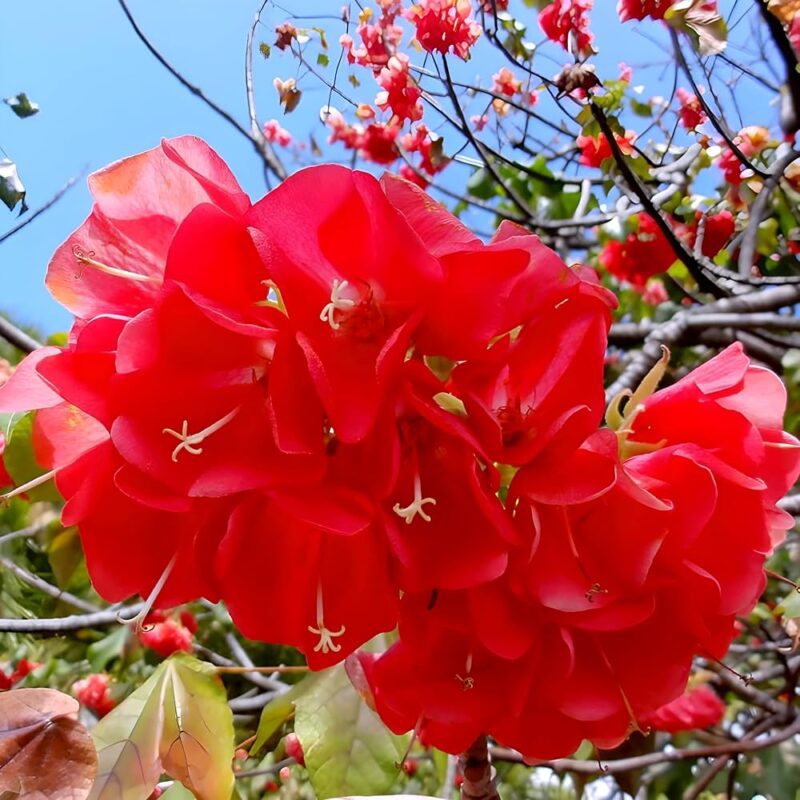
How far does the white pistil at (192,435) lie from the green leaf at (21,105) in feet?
2.19

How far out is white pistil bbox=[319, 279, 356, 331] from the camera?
1.30 ft

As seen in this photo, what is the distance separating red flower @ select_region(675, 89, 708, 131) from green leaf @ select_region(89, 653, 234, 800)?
148cm

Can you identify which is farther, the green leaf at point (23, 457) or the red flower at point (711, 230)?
the red flower at point (711, 230)

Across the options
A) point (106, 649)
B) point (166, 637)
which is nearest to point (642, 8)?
point (166, 637)

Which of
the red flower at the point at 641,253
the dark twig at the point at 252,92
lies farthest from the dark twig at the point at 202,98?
the red flower at the point at 641,253

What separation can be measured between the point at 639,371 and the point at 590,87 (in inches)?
18.5

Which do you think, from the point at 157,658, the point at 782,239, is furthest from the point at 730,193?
the point at 157,658

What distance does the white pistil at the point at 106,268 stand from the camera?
0.42 m

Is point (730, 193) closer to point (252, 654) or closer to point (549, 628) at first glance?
point (549, 628)

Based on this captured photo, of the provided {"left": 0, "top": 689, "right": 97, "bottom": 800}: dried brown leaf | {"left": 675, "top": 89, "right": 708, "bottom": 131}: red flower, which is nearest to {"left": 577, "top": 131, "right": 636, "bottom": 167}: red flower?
{"left": 675, "top": 89, "right": 708, "bottom": 131}: red flower

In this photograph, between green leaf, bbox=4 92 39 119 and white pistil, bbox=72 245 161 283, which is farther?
green leaf, bbox=4 92 39 119

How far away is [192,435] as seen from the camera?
41cm

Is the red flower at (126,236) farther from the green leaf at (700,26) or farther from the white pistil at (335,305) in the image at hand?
the green leaf at (700,26)

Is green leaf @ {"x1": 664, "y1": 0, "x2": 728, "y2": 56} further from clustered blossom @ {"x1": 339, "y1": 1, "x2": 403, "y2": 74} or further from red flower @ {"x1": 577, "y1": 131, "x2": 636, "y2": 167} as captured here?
clustered blossom @ {"x1": 339, "y1": 1, "x2": 403, "y2": 74}
